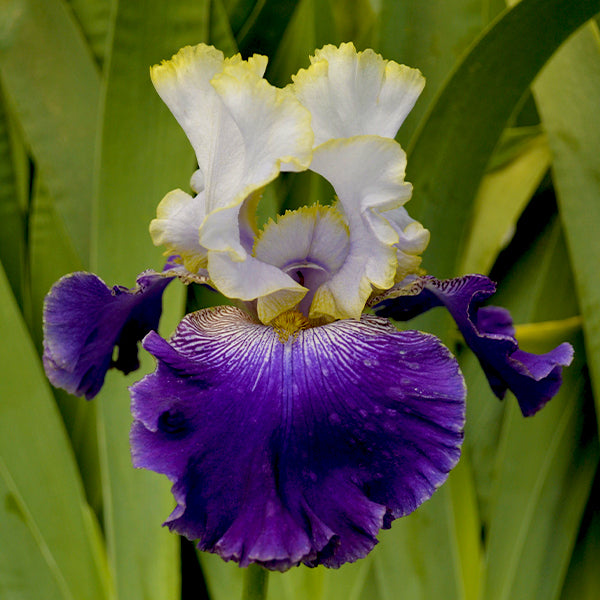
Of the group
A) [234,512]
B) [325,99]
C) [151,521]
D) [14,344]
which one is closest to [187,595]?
[151,521]

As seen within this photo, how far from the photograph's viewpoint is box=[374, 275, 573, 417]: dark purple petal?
18.4 inches

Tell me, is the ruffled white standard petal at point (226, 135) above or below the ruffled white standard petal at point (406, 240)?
above

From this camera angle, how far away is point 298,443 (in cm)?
37

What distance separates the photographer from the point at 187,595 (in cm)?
83

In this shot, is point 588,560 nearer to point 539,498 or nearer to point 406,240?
point 539,498

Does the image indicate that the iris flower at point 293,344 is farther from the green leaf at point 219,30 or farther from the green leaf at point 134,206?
the green leaf at point 219,30

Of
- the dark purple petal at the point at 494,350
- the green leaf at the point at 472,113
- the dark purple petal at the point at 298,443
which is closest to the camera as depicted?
the dark purple petal at the point at 298,443

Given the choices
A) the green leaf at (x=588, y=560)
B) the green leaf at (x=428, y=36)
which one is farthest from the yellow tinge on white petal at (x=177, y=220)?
the green leaf at (x=588, y=560)

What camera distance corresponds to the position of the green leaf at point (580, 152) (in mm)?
705

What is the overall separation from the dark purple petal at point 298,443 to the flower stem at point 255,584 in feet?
0.26

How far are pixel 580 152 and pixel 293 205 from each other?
34cm

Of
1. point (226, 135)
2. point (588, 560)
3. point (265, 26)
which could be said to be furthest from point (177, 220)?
point (588, 560)

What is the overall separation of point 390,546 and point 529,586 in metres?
0.19

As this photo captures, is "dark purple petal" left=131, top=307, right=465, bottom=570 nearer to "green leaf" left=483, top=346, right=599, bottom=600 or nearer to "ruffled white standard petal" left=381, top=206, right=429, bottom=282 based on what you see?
"ruffled white standard petal" left=381, top=206, right=429, bottom=282
